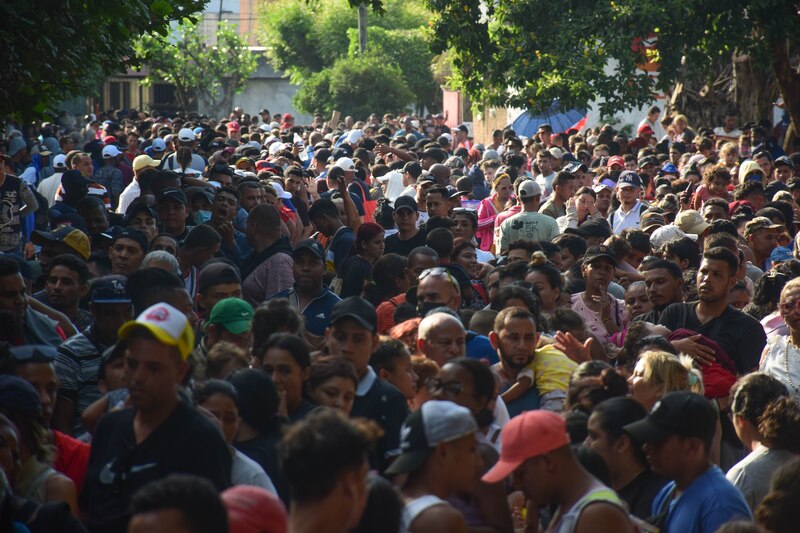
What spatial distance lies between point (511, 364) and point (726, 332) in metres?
1.60

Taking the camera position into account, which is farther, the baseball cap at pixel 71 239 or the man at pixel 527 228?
the man at pixel 527 228

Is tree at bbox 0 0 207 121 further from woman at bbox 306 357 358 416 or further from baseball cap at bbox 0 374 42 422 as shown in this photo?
woman at bbox 306 357 358 416

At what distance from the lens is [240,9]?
288 feet

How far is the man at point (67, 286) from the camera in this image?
7566 mm

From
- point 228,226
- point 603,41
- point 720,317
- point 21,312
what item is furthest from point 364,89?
point 21,312

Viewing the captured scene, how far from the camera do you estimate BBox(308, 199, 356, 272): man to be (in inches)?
415

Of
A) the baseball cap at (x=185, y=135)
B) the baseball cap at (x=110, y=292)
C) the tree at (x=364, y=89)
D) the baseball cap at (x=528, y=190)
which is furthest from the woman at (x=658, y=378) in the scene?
the tree at (x=364, y=89)

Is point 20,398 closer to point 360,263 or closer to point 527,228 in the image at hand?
point 360,263

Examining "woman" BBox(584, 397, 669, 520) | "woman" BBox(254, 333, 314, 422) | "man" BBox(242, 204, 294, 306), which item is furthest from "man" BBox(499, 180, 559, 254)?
"woman" BBox(584, 397, 669, 520)

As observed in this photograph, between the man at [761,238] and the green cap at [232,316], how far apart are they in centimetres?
555

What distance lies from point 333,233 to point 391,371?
5.33 meters

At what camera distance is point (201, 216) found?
11.2m

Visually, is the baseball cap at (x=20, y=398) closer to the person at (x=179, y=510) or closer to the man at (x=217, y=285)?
the person at (x=179, y=510)

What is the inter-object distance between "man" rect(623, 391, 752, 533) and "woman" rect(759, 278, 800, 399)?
2.51 meters
